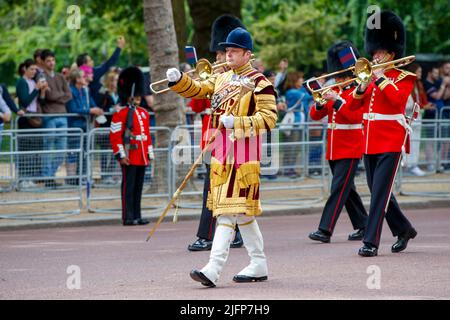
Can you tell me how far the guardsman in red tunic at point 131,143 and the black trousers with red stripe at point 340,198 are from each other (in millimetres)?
3051

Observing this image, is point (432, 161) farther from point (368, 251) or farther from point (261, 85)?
point (261, 85)

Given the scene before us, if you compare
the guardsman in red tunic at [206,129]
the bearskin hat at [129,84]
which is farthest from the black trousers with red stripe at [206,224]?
the bearskin hat at [129,84]

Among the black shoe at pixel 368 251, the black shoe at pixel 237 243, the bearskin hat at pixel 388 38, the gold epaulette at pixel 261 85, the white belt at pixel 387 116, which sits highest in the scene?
the bearskin hat at pixel 388 38

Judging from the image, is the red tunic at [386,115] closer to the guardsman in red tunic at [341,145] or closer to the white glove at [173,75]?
the guardsman in red tunic at [341,145]

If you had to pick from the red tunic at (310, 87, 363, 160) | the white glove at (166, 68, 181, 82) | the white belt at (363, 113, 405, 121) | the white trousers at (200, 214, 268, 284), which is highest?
the white glove at (166, 68, 181, 82)

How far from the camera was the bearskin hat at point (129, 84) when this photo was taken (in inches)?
563

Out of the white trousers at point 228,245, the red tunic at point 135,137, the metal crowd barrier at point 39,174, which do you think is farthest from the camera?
the metal crowd barrier at point 39,174

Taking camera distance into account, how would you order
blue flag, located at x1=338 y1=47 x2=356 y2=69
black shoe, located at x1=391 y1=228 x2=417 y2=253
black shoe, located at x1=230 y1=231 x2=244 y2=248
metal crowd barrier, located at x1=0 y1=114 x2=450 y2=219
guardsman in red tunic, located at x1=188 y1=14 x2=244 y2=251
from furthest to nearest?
metal crowd barrier, located at x1=0 y1=114 x2=450 y2=219 < blue flag, located at x1=338 y1=47 x2=356 y2=69 < black shoe, located at x1=230 y1=231 x2=244 y2=248 < guardsman in red tunic, located at x1=188 y1=14 x2=244 y2=251 < black shoe, located at x1=391 y1=228 x2=417 y2=253

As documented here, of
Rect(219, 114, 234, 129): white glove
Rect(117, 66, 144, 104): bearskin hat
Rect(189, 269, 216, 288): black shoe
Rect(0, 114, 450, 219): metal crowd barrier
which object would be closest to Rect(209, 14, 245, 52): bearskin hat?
Rect(219, 114, 234, 129): white glove

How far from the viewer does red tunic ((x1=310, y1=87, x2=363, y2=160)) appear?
11.7 meters

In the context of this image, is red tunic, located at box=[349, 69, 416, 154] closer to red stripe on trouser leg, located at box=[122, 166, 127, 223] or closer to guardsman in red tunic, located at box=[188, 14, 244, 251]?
guardsman in red tunic, located at box=[188, 14, 244, 251]

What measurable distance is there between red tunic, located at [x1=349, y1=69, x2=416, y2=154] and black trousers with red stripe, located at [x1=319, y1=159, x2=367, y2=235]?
1209 mm

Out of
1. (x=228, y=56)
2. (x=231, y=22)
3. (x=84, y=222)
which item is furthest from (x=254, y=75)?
(x=84, y=222)

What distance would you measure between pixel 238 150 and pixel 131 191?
563cm
